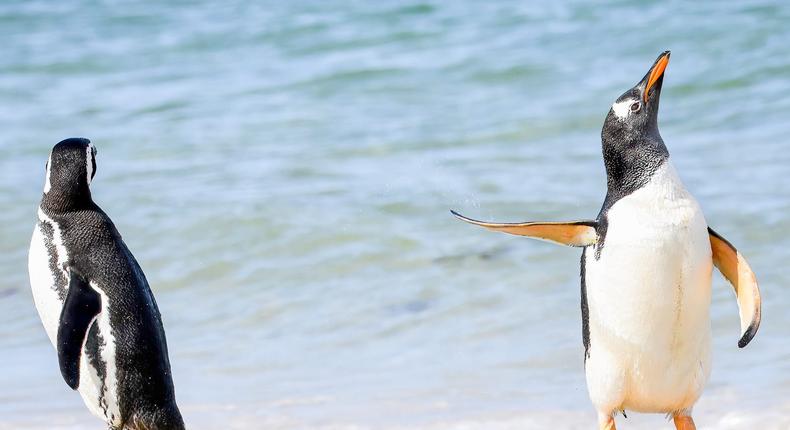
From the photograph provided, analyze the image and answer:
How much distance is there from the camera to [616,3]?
450 inches

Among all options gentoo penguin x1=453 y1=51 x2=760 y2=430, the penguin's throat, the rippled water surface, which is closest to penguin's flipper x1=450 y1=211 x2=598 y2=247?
gentoo penguin x1=453 y1=51 x2=760 y2=430

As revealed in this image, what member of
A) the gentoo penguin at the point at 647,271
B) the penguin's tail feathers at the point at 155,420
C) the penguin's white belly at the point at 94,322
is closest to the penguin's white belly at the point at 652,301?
the gentoo penguin at the point at 647,271

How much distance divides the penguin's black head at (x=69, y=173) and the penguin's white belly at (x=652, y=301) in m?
1.36

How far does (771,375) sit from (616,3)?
785 cm

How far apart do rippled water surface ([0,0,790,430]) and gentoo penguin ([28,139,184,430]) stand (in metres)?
0.54

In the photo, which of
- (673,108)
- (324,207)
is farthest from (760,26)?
(324,207)

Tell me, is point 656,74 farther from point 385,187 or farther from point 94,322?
point 385,187

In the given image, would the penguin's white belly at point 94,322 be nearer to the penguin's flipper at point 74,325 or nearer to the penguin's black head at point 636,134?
the penguin's flipper at point 74,325

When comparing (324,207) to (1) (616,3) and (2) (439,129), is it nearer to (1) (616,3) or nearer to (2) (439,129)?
(2) (439,129)

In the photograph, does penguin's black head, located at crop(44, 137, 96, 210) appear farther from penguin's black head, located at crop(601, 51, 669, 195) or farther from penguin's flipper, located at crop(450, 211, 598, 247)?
penguin's black head, located at crop(601, 51, 669, 195)

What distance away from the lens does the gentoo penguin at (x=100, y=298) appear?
3426 millimetres

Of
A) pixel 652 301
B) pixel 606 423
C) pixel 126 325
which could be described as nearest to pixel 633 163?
pixel 652 301

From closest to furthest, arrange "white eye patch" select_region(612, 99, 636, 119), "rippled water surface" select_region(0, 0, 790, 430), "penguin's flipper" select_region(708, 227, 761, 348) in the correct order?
"penguin's flipper" select_region(708, 227, 761, 348)
"white eye patch" select_region(612, 99, 636, 119)
"rippled water surface" select_region(0, 0, 790, 430)

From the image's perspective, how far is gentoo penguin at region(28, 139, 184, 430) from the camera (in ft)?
11.2
